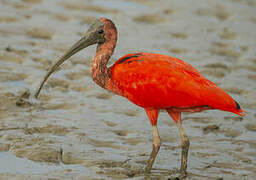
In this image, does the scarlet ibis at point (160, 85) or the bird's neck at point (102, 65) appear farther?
the bird's neck at point (102, 65)

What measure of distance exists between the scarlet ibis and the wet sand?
68 cm

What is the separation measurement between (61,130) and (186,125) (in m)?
1.71

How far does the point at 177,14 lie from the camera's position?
12320 millimetres

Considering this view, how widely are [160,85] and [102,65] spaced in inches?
28.4

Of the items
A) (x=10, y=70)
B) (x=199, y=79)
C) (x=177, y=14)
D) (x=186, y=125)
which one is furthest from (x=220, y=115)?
(x=177, y=14)

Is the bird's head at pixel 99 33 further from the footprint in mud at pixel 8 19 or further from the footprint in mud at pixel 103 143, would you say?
the footprint in mud at pixel 8 19

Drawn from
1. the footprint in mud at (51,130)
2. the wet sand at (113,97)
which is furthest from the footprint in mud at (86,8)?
the footprint in mud at (51,130)

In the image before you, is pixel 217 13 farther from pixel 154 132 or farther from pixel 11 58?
pixel 154 132

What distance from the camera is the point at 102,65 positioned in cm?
636

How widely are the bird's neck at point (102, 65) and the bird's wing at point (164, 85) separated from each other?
13 cm

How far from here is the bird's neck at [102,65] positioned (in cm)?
631

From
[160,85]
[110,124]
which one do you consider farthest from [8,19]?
[160,85]

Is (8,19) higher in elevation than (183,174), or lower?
higher

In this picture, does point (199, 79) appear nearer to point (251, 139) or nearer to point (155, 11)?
point (251, 139)
